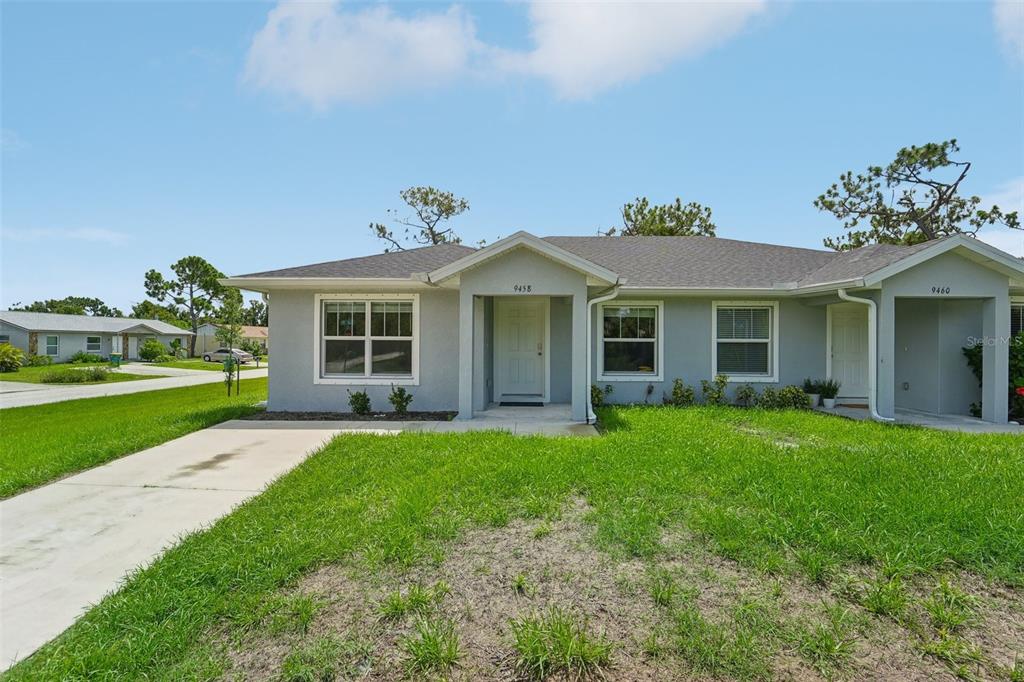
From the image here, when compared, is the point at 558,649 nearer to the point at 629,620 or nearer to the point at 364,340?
the point at 629,620

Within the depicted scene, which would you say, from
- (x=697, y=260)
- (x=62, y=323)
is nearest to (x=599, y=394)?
(x=697, y=260)

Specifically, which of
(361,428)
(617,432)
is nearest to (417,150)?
(361,428)

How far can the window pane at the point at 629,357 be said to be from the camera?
11664 millimetres

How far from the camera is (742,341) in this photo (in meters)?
11.6

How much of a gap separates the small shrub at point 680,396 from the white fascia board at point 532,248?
351 cm

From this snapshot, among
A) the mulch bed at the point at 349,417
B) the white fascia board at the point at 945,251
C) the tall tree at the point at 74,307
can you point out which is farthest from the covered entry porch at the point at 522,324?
the tall tree at the point at 74,307

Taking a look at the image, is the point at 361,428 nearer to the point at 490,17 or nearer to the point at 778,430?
the point at 778,430

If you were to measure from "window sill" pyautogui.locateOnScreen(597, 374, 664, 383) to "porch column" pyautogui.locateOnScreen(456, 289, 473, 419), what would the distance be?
11.5ft

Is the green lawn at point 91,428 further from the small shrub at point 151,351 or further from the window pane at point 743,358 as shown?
the small shrub at point 151,351

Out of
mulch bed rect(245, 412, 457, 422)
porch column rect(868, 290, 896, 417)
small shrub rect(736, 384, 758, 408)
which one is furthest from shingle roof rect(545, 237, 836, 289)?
mulch bed rect(245, 412, 457, 422)

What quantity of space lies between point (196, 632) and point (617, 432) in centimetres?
607

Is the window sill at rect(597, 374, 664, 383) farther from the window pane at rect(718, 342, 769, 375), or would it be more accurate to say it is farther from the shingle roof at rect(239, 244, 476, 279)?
the shingle roof at rect(239, 244, 476, 279)

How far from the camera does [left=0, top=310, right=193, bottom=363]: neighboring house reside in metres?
33.8

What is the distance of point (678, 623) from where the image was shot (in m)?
2.97
